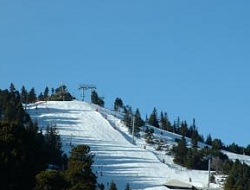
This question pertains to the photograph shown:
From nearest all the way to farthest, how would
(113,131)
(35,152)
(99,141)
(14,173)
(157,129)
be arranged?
(14,173) → (35,152) → (99,141) → (113,131) → (157,129)

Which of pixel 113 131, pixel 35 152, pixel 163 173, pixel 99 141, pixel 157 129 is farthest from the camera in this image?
pixel 157 129

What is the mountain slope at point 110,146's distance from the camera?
284ft

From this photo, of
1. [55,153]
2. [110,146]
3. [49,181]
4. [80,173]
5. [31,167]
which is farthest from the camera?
[110,146]

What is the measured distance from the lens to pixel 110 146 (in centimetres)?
10475

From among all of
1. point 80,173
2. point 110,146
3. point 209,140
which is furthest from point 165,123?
point 80,173

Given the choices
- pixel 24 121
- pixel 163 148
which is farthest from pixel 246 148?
pixel 24 121

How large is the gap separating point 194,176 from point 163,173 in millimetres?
4223

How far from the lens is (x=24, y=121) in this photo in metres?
95.9

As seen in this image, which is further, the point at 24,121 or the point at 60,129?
the point at 60,129

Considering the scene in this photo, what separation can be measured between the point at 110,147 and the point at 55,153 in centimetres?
2304

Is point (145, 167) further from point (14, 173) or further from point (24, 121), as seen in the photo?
point (14, 173)

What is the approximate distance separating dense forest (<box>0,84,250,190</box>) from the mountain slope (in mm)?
3763

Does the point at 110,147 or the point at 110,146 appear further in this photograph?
the point at 110,146

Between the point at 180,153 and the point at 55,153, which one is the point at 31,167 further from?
the point at 180,153
